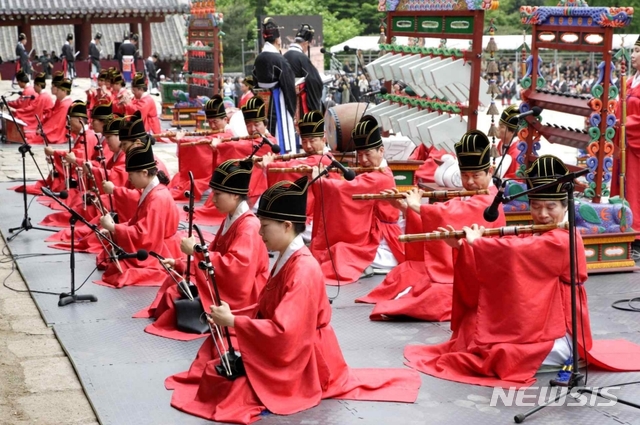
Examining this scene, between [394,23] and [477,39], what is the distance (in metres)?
1.91

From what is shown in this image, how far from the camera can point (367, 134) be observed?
26.4 ft

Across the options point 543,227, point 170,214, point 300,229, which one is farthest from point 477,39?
point 300,229

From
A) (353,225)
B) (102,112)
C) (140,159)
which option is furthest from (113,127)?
(353,225)

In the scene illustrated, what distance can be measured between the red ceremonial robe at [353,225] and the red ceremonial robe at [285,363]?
2.87m

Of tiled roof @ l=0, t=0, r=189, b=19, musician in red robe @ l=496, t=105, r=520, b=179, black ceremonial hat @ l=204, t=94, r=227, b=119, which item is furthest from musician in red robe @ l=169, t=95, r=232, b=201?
Answer: tiled roof @ l=0, t=0, r=189, b=19

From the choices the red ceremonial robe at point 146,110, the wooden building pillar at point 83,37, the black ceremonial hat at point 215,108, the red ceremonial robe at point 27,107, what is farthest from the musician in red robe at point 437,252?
the wooden building pillar at point 83,37

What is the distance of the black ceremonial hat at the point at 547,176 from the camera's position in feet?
18.2

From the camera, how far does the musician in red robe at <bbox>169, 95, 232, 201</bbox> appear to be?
1160 cm

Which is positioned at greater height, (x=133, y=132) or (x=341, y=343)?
(x=133, y=132)

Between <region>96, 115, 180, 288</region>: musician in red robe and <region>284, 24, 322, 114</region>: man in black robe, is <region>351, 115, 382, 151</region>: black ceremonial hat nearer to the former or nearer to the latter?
<region>96, 115, 180, 288</region>: musician in red robe

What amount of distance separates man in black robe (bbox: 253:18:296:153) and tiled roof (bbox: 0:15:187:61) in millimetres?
20300

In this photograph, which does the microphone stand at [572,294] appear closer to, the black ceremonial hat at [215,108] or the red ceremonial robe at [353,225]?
the red ceremonial robe at [353,225]

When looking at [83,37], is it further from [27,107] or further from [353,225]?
[353,225]

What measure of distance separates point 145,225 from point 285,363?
296 centimetres
